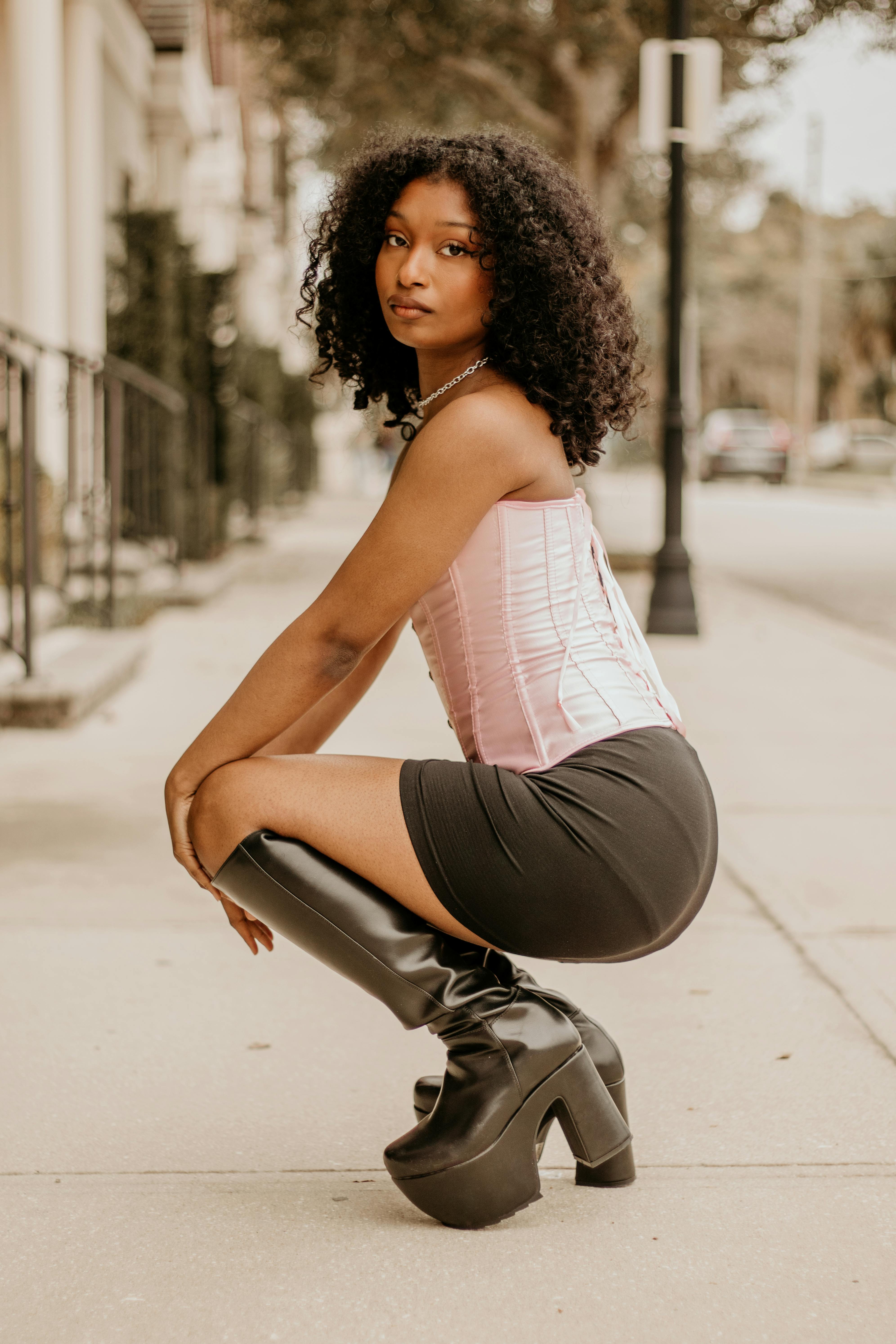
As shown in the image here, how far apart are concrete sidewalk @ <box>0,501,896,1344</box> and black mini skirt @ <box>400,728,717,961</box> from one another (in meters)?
0.48

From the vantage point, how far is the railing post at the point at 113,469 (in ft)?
23.1

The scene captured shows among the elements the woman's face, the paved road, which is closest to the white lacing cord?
the woman's face

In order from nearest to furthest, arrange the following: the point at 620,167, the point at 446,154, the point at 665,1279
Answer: the point at 665,1279, the point at 446,154, the point at 620,167

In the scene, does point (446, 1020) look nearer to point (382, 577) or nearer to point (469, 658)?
point (469, 658)

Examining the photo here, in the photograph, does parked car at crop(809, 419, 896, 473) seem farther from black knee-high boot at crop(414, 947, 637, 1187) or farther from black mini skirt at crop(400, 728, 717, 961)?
black mini skirt at crop(400, 728, 717, 961)

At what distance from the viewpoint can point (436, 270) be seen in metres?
2.31

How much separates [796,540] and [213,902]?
50.5 feet

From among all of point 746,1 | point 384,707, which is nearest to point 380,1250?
point 384,707

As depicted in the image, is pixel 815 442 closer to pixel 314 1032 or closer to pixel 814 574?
pixel 814 574

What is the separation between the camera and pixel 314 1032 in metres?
3.08

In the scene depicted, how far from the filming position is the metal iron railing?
5.80 meters

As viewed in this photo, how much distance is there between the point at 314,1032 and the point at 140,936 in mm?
710

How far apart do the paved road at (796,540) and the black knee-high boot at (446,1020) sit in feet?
11.0

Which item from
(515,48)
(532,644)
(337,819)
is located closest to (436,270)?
(532,644)
